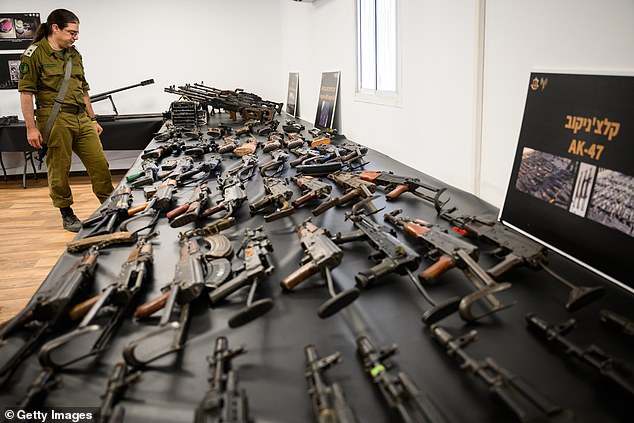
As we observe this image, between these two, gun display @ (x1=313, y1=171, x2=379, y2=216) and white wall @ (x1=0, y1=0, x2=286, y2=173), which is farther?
white wall @ (x1=0, y1=0, x2=286, y2=173)

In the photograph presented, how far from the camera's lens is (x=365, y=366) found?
102 centimetres


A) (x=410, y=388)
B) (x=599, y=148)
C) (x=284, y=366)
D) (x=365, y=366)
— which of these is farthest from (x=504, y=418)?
(x=599, y=148)

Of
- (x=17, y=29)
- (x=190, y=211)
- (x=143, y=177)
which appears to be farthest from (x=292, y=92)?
(x=190, y=211)

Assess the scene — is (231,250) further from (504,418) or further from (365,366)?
(504,418)

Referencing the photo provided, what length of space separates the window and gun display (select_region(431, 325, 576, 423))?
8.13ft

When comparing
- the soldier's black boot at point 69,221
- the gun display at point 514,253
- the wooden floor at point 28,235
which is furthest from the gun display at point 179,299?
the soldier's black boot at point 69,221

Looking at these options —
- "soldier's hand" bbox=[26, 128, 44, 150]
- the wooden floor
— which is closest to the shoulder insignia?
"soldier's hand" bbox=[26, 128, 44, 150]

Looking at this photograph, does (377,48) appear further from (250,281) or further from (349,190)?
(250,281)

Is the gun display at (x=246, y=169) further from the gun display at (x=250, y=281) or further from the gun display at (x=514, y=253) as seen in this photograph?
the gun display at (x=514, y=253)

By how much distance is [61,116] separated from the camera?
3.97 m

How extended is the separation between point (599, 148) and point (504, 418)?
986 mm

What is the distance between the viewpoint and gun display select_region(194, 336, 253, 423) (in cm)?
86

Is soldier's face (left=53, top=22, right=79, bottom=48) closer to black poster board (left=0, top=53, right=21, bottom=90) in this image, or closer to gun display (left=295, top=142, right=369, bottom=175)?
gun display (left=295, top=142, right=369, bottom=175)

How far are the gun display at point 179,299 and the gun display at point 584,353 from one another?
0.93 metres
